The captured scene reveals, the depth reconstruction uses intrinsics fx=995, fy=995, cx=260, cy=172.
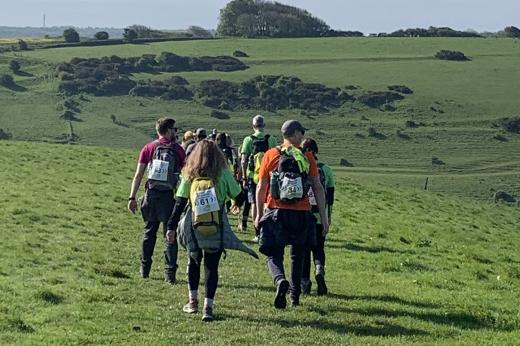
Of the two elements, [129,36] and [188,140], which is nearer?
[188,140]

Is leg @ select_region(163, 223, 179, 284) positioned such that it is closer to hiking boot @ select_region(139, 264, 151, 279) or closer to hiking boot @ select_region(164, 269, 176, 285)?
hiking boot @ select_region(164, 269, 176, 285)

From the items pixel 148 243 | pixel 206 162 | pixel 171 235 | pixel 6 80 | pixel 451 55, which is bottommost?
pixel 6 80

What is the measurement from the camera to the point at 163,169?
43.4 feet

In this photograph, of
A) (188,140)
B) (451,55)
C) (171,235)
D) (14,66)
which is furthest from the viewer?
(451,55)

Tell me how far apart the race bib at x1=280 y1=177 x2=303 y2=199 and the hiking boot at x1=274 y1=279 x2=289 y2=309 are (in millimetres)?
985

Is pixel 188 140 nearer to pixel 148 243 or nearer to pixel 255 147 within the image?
pixel 255 147

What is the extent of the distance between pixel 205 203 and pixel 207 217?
161mm

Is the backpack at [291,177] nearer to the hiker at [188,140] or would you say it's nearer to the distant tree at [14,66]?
the hiker at [188,140]

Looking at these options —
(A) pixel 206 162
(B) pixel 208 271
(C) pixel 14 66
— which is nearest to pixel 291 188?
(A) pixel 206 162

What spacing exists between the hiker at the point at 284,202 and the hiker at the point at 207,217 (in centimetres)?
45

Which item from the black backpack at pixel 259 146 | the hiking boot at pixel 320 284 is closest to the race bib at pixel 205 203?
the hiking boot at pixel 320 284

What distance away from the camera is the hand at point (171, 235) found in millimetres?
12876

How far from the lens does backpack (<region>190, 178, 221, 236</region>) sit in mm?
11164

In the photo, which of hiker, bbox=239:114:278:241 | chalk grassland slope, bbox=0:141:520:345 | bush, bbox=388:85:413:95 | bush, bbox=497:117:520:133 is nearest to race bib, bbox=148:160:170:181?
chalk grassland slope, bbox=0:141:520:345
